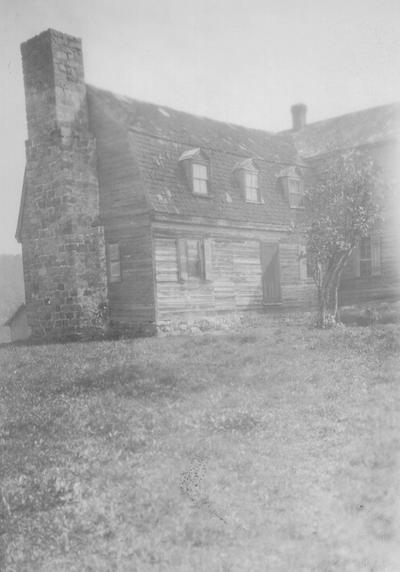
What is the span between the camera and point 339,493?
247 inches

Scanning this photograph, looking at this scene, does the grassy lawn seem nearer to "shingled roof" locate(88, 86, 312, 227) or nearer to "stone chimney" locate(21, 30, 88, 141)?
"shingled roof" locate(88, 86, 312, 227)

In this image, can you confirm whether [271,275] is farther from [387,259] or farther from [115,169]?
[115,169]

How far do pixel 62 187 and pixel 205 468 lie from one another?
1701cm

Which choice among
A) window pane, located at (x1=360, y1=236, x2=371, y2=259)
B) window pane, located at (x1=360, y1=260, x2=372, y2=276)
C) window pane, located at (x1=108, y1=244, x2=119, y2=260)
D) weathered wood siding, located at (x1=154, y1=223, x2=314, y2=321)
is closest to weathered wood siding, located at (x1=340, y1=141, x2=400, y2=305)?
window pane, located at (x1=360, y1=260, x2=372, y2=276)

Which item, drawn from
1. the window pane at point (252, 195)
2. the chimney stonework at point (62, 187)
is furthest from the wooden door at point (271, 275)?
the chimney stonework at point (62, 187)

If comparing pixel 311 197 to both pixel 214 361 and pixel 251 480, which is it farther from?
pixel 251 480

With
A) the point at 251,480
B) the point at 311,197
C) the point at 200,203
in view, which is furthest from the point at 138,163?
the point at 251,480

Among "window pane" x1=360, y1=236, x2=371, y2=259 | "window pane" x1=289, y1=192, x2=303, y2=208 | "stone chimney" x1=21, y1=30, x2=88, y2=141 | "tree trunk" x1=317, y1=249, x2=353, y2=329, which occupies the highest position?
"stone chimney" x1=21, y1=30, x2=88, y2=141

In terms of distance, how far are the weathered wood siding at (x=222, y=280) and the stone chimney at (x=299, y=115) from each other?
39.3ft

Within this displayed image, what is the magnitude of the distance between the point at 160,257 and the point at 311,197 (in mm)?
5945

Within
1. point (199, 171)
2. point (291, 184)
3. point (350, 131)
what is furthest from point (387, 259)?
point (199, 171)

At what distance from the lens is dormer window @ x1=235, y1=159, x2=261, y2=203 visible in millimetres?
25891

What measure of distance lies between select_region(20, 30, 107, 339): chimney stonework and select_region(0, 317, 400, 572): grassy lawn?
31.1ft

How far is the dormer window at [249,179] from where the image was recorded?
2589 cm
